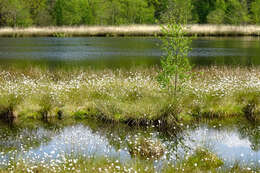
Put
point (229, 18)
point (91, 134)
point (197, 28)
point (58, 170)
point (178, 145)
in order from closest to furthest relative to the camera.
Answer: point (58, 170) → point (178, 145) → point (91, 134) → point (197, 28) → point (229, 18)

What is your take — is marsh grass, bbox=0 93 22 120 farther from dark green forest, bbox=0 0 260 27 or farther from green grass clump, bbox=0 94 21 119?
dark green forest, bbox=0 0 260 27

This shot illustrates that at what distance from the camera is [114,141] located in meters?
11.8

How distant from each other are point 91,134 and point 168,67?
3.66 meters

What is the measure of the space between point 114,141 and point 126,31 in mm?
51702

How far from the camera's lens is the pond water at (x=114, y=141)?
9945 millimetres

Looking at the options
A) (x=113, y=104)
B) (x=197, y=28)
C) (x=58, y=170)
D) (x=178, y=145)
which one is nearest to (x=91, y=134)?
(x=113, y=104)

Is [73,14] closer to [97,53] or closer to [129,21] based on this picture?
A: [129,21]

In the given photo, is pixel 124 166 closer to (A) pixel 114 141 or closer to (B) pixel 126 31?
(A) pixel 114 141

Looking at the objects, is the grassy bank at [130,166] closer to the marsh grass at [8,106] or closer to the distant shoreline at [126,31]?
the marsh grass at [8,106]

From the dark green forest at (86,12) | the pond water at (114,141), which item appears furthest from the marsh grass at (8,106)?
the dark green forest at (86,12)

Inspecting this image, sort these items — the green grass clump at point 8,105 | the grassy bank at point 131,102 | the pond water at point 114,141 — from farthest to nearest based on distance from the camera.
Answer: the green grass clump at point 8,105 < the grassy bank at point 131,102 < the pond water at point 114,141

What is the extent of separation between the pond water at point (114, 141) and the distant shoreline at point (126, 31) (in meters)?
46.8

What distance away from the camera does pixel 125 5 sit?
301ft

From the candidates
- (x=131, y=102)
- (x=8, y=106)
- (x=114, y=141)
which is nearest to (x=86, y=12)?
(x=8, y=106)
